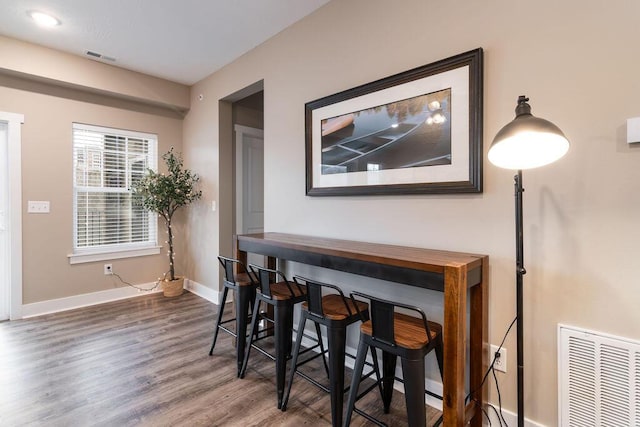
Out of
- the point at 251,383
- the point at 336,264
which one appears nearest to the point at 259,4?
the point at 336,264

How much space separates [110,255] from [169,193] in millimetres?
1057

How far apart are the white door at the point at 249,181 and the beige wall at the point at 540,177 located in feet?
6.75

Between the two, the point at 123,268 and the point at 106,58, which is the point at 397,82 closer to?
the point at 106,58

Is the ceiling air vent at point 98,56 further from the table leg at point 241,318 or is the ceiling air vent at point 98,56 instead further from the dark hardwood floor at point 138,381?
the table leg at point 241,318

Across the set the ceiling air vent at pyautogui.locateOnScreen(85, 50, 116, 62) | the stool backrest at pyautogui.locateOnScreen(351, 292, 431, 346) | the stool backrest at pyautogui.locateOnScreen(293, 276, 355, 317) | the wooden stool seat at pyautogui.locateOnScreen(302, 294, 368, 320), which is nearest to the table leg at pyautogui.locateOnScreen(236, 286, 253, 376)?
the wooden stool seat at pyautogui.locateOnScreen(302, 294, 368, 320)

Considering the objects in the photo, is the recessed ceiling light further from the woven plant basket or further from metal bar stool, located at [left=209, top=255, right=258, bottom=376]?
the woven plant basket

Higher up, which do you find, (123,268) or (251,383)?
(123,268)

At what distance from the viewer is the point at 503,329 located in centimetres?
165

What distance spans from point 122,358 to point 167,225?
6.78 feet

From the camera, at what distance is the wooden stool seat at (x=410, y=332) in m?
1.45

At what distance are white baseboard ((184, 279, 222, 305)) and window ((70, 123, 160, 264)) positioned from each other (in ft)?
2.06

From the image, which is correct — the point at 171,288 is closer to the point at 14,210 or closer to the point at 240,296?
the point at 14,210

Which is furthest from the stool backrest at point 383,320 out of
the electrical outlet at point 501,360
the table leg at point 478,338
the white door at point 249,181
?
the white door at point 249,181

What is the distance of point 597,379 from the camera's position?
4.39 feet
